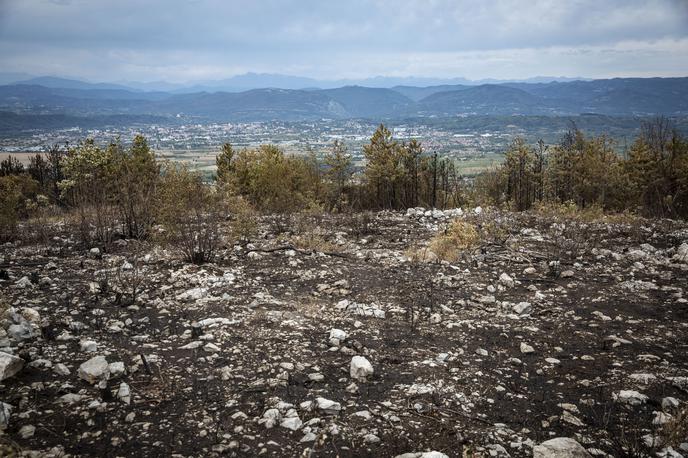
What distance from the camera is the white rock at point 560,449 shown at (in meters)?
3.19

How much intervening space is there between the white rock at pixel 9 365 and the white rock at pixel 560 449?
5071 mm

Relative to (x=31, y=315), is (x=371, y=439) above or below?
below

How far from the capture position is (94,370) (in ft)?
13.9

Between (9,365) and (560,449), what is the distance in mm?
5279

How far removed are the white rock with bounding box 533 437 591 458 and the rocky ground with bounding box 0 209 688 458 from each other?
15 mm

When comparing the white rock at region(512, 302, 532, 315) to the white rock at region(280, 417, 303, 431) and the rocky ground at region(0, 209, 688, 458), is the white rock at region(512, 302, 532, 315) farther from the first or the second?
the white rock at region(280, 417, 303, 431)

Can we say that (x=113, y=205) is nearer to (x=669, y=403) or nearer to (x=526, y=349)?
(x=526, y=349)

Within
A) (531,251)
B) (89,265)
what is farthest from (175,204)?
(531,251)

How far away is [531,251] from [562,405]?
6.31 meters


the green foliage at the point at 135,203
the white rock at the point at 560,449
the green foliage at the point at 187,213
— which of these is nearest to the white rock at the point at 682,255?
the white rock at the point at 560,449

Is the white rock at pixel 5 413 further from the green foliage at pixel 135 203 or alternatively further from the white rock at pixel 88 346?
the green foliage at pixel 135 203

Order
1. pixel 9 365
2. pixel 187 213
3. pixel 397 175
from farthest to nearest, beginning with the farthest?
pixel 397 175, pixel 187 213, pixel 9 365

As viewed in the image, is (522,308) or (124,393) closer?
(124,393)

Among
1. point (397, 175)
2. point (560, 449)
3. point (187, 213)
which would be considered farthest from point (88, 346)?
point (397, 175)
